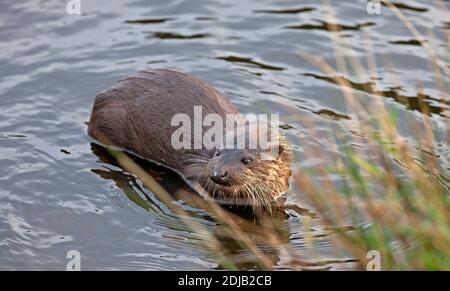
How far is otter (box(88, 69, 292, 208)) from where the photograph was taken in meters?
7.20

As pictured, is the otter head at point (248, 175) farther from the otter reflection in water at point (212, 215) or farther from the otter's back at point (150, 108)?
the otter's back at point (150, 108)

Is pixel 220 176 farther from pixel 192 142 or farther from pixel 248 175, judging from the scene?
pixel 192 142

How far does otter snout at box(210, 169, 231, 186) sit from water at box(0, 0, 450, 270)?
31cm

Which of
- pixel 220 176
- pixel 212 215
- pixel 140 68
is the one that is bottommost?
pixel 212 215

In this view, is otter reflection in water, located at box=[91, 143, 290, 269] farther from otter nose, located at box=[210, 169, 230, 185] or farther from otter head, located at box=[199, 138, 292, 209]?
otter nose, located at box=[210, 169, 230, 185]

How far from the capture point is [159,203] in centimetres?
730

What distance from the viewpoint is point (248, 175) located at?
23.6 ft

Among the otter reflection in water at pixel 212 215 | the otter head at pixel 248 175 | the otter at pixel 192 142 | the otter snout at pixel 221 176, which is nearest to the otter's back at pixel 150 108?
the otter at pixel 192 142

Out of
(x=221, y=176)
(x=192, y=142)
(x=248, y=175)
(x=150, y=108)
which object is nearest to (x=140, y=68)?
(x=150, y=108)

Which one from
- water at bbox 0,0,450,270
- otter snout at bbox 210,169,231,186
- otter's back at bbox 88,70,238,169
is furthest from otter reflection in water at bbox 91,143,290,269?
otter snout at bbox 210,169,231,186

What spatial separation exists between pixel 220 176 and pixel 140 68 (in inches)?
103
